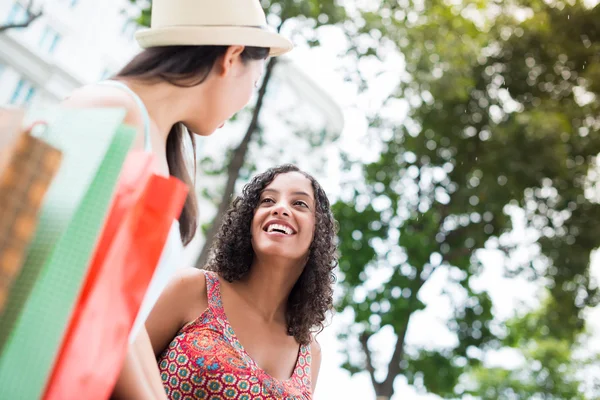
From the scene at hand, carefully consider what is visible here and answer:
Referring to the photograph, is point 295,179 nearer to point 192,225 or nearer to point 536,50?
point 192,225

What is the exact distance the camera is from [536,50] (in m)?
13.7

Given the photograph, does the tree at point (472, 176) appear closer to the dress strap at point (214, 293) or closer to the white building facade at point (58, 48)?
the white building facade at point (58, 48)

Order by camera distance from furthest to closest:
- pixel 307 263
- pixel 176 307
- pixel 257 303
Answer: pixel 307 263 < pixel 257 303 < pixel 176 307

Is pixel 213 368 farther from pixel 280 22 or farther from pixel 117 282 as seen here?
pixel 280 22

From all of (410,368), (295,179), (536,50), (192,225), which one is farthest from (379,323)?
(192,225)

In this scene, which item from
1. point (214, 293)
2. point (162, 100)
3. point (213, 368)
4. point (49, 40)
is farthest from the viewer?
point (49, 40)

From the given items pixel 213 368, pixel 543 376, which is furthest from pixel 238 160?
pixel 543 376

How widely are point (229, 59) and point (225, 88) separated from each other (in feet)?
0.20

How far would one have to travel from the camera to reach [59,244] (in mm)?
806

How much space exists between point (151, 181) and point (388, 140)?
13858mm

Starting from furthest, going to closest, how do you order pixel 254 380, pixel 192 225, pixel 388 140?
pixel 388 140
pixel 254 380
pixel 192 225

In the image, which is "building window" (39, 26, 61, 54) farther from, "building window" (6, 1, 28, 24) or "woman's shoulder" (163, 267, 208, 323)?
"woman's shoulder" (163, 267, 208, 323)

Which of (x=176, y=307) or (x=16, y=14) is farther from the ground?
(x=16, y=14)

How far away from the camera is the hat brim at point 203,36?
125cm
